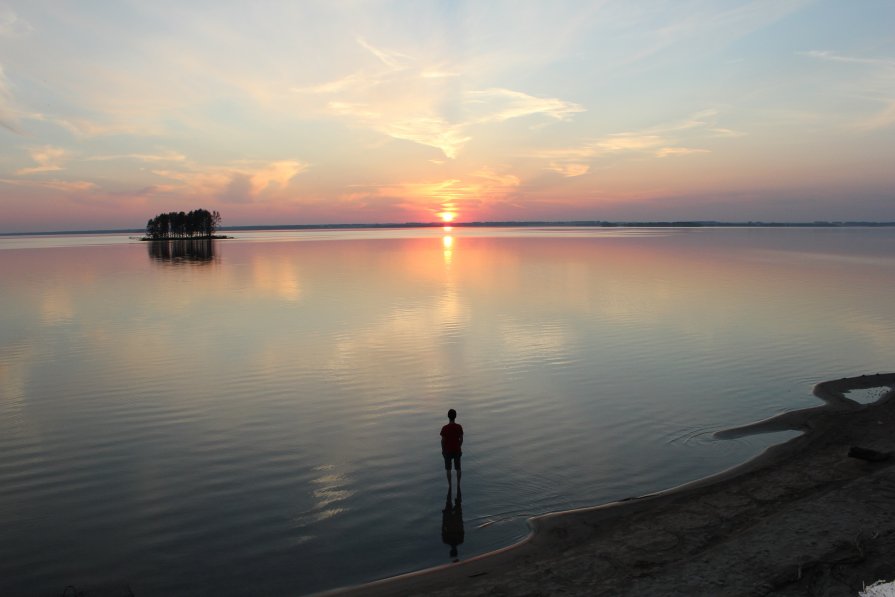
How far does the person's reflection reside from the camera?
13959 mm

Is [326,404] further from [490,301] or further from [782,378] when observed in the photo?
[490,301]

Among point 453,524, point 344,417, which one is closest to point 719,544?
point 453,524

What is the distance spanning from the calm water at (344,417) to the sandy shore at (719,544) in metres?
0.98

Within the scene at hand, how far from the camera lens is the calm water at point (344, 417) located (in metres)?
13.9

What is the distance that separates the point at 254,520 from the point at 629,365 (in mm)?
21654

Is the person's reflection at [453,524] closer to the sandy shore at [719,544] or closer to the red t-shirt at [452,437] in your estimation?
the sandy shore at [719,544]

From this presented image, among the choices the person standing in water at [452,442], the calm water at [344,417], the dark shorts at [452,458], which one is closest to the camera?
the calm water at [344,417]

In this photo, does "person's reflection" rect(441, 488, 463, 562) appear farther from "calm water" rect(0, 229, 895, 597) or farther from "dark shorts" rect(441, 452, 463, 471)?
"dark shorts" rect(441, 452, 463, 471)

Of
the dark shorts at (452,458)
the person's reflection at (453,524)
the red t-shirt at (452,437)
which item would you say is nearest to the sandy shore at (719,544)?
the person's reflection at (453,524)

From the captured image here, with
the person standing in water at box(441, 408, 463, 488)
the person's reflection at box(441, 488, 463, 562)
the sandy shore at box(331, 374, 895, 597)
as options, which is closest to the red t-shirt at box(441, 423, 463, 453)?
the person standing in water at box(441, 408, 463, 488)

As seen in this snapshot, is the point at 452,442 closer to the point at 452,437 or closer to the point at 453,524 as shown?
the point at 452,437

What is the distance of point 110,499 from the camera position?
16047mm

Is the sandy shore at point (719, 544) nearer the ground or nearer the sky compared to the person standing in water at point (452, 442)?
nearer the ground

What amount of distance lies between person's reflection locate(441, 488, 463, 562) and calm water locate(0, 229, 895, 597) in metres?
0.27
